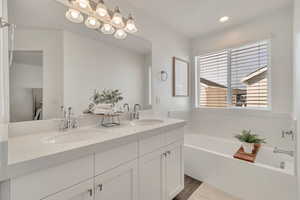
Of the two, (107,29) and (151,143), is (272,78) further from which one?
(107,29)

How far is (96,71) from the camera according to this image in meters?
1.53

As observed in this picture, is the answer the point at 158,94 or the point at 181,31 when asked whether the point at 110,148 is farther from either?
the point at 181,31

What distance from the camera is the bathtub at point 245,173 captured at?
1.51 meters

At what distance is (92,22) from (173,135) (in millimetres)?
1408

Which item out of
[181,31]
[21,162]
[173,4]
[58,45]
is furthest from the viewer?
[181,31]

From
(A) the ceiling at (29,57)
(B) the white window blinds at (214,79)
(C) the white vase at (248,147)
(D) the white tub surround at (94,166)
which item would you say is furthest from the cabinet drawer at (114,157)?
(B) the white window blinds at (214,79)

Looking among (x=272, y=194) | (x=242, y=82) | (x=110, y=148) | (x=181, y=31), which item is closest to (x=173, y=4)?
(x=181, y=31)

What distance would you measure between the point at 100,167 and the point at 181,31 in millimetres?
2614

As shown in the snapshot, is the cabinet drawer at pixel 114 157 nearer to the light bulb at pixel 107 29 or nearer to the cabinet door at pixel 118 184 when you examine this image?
the cabinet door at pixel 118 184

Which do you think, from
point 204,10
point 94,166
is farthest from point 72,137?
point 204,10

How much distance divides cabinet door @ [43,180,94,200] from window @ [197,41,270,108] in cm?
258

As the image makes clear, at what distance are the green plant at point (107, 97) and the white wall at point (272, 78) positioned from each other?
196 centimetres

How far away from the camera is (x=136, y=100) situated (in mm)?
1973

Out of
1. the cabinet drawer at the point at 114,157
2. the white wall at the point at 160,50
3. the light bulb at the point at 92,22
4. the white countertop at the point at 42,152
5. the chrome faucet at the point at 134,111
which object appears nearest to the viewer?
the white countertop at the point at 42,152
